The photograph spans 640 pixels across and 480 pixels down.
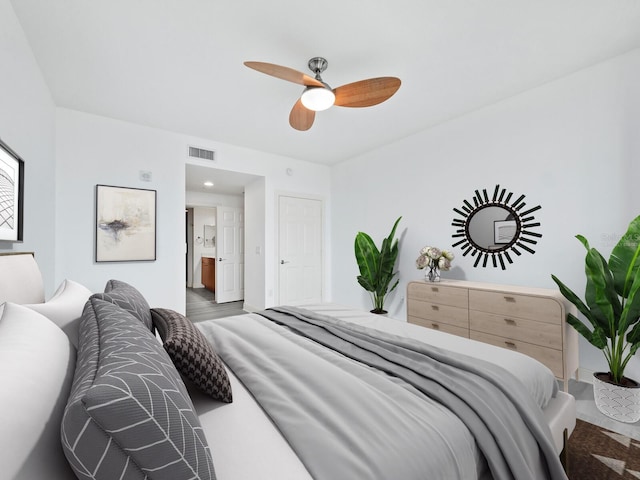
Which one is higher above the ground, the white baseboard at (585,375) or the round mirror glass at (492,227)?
the round mirror glass at (492,227)

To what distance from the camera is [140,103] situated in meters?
3.07

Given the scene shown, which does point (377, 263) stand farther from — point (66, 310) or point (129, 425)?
point (129, 425)

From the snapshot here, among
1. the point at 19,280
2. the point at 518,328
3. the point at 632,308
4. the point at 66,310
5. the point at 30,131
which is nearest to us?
the point at 66,310

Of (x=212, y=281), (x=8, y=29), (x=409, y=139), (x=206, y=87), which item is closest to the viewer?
(x=8, y=29)

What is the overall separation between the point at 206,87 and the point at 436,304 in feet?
10.2

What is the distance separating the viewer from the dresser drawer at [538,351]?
2.29 meters

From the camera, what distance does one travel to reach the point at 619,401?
201 cm

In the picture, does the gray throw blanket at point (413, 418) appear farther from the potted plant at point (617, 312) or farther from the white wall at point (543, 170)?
the white wall at point (543, 170)

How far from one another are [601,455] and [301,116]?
3.04 meters

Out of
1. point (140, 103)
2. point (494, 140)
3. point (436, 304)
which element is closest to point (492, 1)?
point (494, 140)

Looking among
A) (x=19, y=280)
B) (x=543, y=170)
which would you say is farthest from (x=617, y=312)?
(x=19, y=280)

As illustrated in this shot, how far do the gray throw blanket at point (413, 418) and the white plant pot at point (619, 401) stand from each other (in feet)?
4.99

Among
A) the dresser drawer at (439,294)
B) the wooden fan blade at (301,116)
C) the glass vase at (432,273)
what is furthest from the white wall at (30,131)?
the glass vase at (432,273)

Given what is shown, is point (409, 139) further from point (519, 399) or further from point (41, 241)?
point (41, 241)
